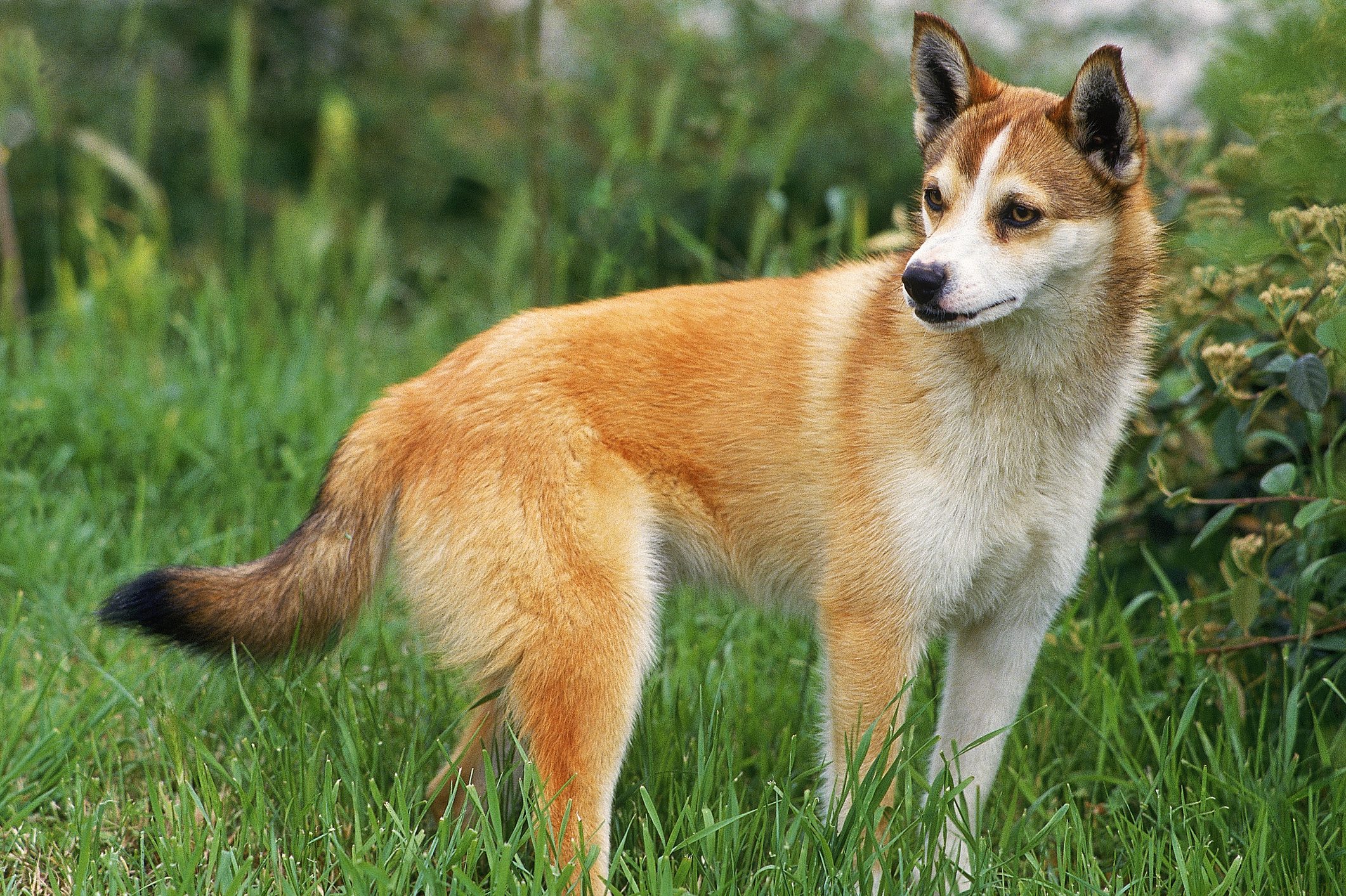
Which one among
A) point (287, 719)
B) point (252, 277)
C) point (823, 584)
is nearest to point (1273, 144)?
point (823, 584)

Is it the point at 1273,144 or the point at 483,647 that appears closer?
the point at 1273,144

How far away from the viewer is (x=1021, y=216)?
8.96 feet

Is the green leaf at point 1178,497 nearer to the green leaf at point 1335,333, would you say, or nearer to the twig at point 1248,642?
the twig at point 1248,642

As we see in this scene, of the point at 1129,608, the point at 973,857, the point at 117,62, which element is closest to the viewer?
the point at 973,857

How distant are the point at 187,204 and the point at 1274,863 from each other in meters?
6.51

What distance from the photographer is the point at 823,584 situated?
2.93 meters

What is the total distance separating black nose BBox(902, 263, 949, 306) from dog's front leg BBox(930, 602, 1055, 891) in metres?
0.82

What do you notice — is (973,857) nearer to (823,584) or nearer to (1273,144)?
(823,584)

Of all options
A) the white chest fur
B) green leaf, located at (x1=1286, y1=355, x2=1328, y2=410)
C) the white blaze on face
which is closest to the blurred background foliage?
green leaf, located at (x1=1286, y1=355, x2=1328, y2=410)

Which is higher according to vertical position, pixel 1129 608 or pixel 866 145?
pixel 866 145

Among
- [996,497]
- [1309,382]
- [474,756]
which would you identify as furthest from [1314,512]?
[474,756]

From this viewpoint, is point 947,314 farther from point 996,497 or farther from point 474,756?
point 474,756

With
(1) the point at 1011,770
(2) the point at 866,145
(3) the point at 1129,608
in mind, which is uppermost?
(2) the point at 866,145

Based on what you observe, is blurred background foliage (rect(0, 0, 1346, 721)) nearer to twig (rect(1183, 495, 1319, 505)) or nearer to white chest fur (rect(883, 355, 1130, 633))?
twig (rect(1183, 495, 1319, 505))
